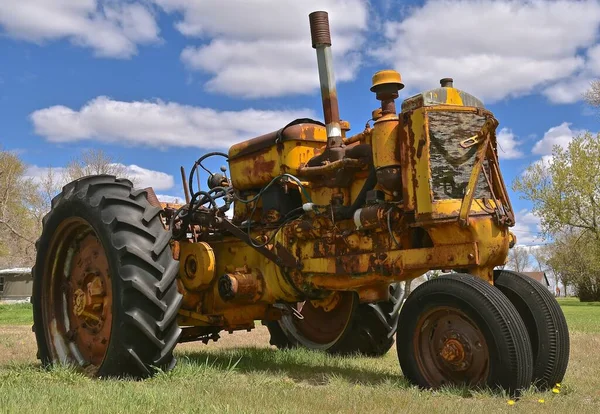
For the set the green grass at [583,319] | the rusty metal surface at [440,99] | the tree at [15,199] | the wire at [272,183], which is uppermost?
the tree at [15,199]

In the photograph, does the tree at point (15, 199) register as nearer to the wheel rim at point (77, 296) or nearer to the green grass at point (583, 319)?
the green grass at point (583, 319)

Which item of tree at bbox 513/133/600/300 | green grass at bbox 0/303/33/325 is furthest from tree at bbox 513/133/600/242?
green grass at bbox 0/303/33/325

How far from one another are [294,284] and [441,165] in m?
1.92

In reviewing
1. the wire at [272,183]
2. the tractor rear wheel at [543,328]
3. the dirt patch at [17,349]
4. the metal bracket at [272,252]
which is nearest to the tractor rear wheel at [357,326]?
the metal bracket at [272,252]

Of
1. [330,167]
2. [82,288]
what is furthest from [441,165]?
[82,288]

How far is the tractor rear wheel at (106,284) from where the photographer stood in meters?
5.52

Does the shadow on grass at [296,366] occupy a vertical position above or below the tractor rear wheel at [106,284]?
below

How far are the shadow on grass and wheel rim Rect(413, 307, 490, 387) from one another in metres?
Answer: 0.27

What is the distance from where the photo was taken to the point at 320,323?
795cm

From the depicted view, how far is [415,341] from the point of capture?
16.4 ft

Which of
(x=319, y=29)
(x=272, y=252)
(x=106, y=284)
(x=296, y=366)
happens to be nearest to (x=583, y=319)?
(x=296, y=366)

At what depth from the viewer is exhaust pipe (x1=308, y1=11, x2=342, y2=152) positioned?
623 cm

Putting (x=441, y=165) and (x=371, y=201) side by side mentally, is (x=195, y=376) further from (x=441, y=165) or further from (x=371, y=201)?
(x=441, y=165)

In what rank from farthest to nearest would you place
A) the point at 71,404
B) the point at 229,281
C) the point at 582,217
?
1. the point at 582,217
2. the point at 229,281
3. the point at 71,404
